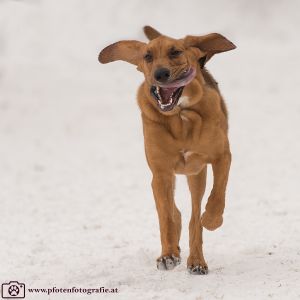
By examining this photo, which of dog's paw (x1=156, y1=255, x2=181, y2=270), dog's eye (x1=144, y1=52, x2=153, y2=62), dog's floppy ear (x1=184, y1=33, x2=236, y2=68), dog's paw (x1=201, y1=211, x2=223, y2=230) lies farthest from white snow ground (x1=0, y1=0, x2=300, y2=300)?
dog's floppy ear (x1=184, y1=33, x2=236, y2=68)

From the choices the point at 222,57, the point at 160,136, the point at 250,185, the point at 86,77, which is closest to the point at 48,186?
the point at 250,185

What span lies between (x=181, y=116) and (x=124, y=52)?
791 mm

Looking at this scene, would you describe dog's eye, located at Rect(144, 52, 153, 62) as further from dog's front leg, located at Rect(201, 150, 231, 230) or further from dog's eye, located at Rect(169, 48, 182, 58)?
dog's front leg, located at Rect(201, 150, 231, 230)

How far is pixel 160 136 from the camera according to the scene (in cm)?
525

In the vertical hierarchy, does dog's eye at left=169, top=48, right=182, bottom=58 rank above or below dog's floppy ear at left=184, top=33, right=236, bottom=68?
below

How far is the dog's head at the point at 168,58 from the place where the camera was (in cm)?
488

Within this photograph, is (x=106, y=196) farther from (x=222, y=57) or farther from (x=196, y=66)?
(x=222, y=57)

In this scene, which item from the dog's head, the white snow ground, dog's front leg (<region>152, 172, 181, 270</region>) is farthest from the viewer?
the white snow ground

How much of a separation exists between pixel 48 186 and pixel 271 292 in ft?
27.1

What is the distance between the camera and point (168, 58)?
16.3ft

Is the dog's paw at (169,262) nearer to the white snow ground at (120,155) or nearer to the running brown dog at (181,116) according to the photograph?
the white snow ground at (120,155)

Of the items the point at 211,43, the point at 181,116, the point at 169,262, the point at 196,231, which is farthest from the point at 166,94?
the point at 169,262

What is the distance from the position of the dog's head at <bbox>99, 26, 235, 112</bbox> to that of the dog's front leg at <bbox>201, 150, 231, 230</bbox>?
2.48 feet

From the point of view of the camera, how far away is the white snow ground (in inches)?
237
